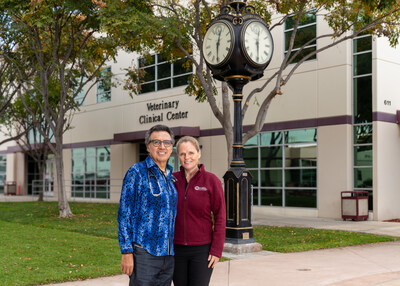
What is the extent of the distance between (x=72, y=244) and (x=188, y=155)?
7559 millimetres

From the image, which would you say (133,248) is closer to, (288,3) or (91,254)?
(91,254)

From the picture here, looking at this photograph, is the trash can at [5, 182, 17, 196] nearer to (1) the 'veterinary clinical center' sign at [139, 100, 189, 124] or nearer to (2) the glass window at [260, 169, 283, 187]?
(1) the 'veterinary clinical center' sign at [139, 100, 189, 124]

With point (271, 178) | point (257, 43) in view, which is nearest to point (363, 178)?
point (271, 178)

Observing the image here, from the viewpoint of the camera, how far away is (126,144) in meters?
27.3

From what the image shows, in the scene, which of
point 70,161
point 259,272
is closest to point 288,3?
point 259,272

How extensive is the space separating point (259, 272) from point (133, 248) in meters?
4.44

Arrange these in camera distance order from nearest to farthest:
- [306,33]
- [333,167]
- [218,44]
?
[218,44] < [333,167] < [306,33]

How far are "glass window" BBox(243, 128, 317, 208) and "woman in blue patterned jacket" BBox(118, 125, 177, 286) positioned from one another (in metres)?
→ 15.2

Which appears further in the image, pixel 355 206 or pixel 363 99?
pixel 363 99

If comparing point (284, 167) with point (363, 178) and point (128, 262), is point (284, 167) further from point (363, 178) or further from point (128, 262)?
point (128, 262)

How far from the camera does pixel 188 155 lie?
4383mm

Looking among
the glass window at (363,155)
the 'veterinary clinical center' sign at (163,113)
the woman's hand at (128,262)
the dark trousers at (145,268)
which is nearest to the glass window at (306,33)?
the glass window at (363,155)

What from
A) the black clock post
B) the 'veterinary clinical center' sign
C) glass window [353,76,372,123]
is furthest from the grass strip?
the 'veterinary clinical center' sign

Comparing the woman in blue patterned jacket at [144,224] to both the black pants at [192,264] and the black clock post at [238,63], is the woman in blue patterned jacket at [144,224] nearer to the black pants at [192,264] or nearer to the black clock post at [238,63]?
the black pants at [192,264]
